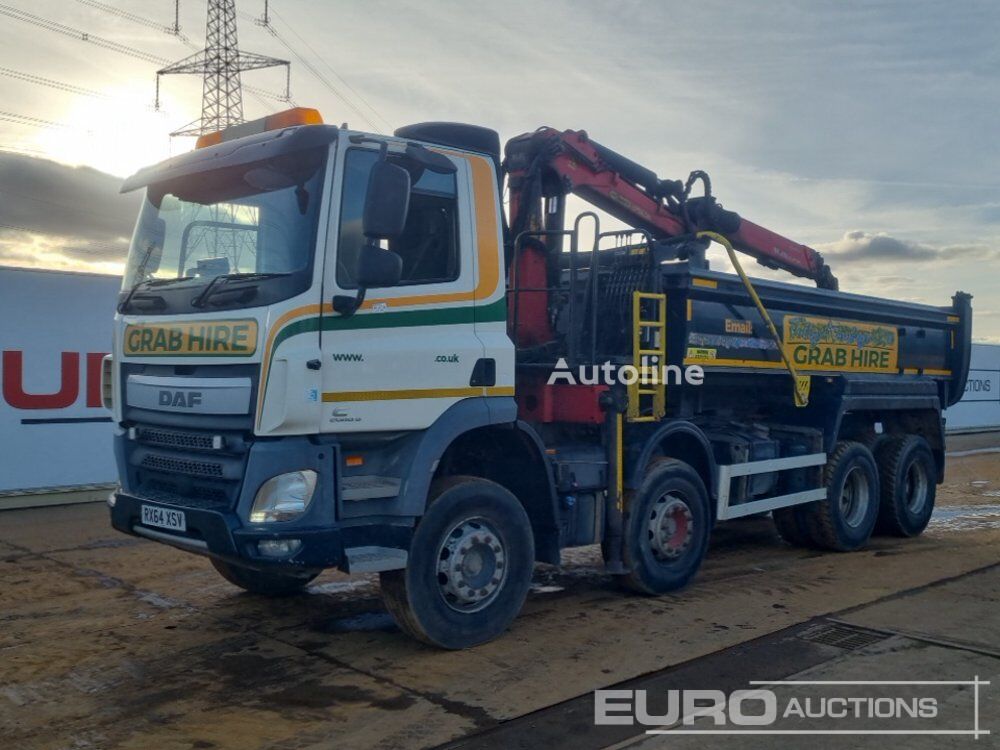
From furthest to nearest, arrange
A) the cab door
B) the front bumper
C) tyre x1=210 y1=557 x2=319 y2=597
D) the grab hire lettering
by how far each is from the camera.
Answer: tyre x1=210 y1=557 x2=319 y2=597, the cab door, the grab hire lettering, the front bumper

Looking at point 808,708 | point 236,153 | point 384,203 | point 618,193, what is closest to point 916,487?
point 618,193

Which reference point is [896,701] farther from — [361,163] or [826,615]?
[361,163]

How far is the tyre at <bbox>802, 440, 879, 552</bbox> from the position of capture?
905cm

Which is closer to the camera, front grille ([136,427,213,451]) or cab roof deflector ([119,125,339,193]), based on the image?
cab roof deflector ([119,125,339,193])

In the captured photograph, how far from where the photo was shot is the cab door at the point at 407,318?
5.24 m

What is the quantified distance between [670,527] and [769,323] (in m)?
2.16

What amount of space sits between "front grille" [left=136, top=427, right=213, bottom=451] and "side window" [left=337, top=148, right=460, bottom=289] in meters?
1.42

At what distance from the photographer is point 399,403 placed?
18.0ft

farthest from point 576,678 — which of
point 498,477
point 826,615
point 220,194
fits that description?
point 220,194

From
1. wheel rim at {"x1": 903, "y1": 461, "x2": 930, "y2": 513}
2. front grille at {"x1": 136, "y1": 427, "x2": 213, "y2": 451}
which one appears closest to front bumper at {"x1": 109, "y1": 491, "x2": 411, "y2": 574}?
front grille at {"x1": 136, "y1": 427, "x2": 213, "y2": 451}

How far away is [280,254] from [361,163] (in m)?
0.69

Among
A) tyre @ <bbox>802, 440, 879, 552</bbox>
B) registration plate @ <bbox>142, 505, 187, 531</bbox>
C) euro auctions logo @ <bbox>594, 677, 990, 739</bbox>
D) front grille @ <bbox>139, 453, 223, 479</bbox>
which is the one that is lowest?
euro auctions logo @ <bbox>594, 677, 990, 739</bbox>

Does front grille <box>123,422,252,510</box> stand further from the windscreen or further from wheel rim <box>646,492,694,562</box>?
wheel rim <box>646,492,694,562</box>

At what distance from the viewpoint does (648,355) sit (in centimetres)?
702
